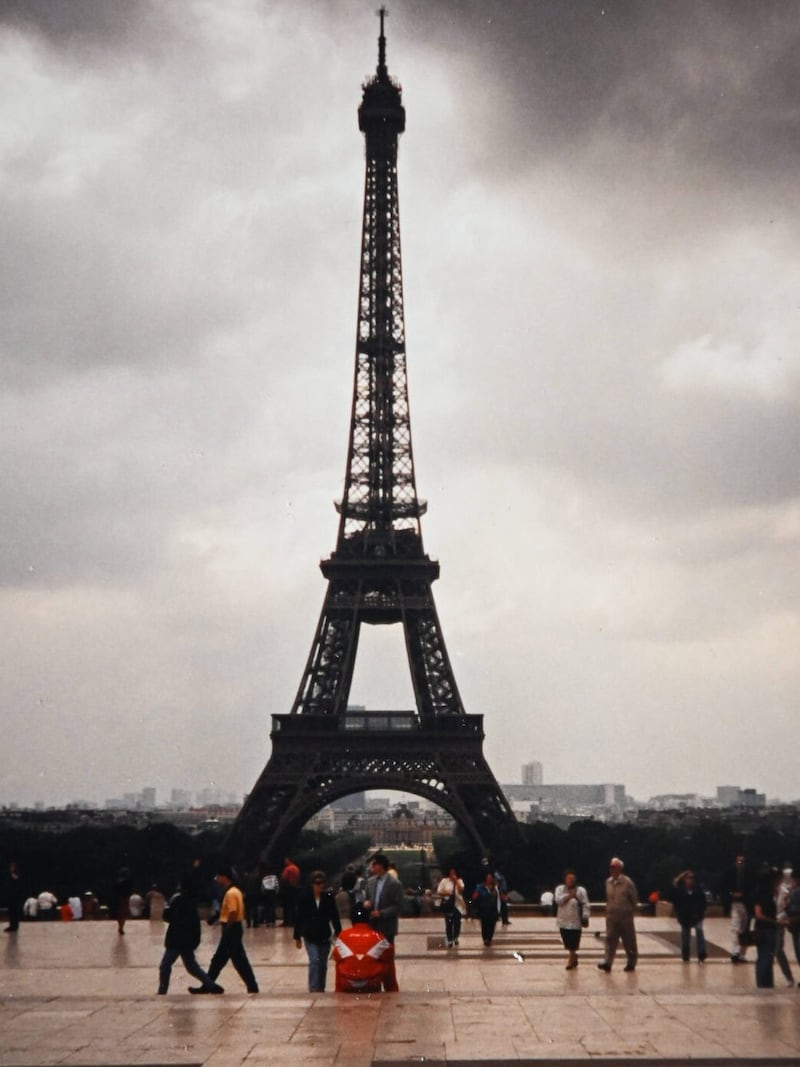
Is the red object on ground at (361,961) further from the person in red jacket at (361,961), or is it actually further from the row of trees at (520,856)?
the row of trees at (520,856)

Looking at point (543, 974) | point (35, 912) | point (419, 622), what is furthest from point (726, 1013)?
point (419, 622)

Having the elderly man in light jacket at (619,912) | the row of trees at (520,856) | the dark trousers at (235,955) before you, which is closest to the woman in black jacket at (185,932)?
the dark trousers at (235,955)

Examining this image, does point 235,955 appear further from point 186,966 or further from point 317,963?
point 317,963

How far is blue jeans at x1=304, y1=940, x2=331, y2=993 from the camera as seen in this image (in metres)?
20.5

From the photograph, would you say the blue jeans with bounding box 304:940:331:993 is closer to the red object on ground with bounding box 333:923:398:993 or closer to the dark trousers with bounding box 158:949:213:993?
the red object on ground with bounding box 333:923:398:993

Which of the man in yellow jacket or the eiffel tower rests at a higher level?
the eiffel tower

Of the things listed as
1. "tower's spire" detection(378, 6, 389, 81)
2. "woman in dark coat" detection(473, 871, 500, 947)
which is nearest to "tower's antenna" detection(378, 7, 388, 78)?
"tower's spire" detection(378, 6, 389, 81)

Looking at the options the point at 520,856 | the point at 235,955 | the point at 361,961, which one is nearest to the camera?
the point at 361,961

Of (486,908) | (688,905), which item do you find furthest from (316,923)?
(486,908)

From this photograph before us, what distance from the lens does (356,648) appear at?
81500 millimetres

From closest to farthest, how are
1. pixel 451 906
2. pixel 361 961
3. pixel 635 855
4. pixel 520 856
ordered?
pixel 361 961 < pixel 451 906 < pixel 520 856 < pixel 635 855

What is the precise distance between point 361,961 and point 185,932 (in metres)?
2.84

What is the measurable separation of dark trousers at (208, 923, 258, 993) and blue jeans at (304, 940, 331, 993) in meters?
0.79

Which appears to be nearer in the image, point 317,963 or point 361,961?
point 361,961
